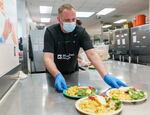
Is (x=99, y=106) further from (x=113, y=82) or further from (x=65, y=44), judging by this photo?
(x=65, y=44)

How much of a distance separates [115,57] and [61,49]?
4.34 metres

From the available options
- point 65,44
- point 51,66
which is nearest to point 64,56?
point 65,44

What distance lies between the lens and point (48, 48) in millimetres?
1940

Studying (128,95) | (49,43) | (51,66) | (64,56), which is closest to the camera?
(128,95)

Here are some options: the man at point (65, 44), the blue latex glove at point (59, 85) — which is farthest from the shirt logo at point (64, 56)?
the blue latex glove at point (59, 85)

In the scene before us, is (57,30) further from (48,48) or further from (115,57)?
(115,57)

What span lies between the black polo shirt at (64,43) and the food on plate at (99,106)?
0.97 meters

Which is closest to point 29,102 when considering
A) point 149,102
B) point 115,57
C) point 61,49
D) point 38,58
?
point 149,102

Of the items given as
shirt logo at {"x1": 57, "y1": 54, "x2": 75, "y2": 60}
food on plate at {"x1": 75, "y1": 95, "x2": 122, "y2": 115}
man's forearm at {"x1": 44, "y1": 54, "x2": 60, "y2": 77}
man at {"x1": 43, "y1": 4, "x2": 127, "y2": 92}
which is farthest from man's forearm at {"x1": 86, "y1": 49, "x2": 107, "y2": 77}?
food on plate at {"x1": 75, "y1": 95, "x2": 122, "y2": 115}

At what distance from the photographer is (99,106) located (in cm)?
103

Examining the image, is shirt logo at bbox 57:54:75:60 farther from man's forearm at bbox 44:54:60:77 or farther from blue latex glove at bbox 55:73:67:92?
blue latex glove at bbox 55:73:67:92

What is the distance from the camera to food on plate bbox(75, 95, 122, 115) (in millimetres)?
968

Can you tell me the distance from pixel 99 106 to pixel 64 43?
43.7 inches

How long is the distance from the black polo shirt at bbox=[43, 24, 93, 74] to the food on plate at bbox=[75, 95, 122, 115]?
0.97 metres
